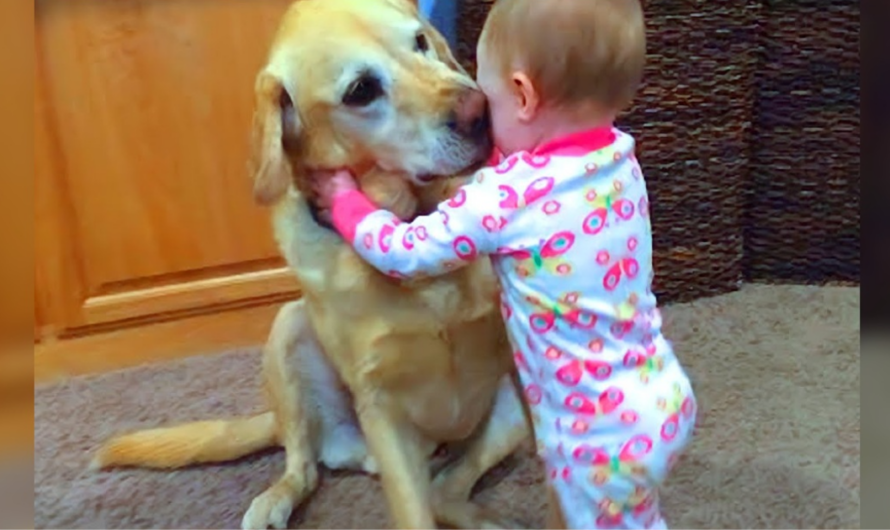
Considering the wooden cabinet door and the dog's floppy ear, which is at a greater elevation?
the dog's floppy ear

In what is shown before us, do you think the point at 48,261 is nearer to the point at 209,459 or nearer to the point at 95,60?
the point at 95,60


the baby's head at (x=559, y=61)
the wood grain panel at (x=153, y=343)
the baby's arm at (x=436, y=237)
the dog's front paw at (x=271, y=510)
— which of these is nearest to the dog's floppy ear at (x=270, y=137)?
the baby's arm at (x=436, y=237)

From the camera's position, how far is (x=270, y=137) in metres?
1.11

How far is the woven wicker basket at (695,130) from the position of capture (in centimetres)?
176

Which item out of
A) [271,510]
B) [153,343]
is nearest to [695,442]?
[271,510]

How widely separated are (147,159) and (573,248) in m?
1.14

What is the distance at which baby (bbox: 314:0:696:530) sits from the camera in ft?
3.17

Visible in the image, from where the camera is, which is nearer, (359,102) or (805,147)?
(359,102)

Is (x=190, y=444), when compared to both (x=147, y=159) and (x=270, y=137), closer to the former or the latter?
(x=270, y=137)

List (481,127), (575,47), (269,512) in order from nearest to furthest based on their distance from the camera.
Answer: (575,47) < (481,127) < (269,512)

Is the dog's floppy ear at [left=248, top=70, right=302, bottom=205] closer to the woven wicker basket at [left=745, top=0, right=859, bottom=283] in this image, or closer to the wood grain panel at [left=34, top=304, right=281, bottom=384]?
the wood grain panel at [left=34, top=304, right=281, bottom=384]

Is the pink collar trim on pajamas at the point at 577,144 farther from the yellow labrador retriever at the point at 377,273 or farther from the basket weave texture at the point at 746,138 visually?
the basket weave texture at the point at 746,138

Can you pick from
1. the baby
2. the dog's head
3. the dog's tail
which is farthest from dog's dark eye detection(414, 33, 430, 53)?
the dog's tail

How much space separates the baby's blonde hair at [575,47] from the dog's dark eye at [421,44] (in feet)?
0.56
